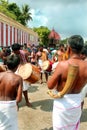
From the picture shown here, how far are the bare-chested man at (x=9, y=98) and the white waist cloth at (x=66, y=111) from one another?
58 centimetres

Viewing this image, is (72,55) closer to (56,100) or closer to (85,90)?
(56,100)

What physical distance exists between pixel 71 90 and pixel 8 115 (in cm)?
89

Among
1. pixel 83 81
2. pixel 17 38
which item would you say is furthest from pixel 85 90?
pixel 17 38

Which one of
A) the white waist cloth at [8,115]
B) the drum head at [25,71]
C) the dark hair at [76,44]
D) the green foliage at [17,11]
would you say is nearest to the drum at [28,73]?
the drum head at [25,71]

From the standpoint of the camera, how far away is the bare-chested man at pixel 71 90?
4.12 m

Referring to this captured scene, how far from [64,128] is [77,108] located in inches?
11.9

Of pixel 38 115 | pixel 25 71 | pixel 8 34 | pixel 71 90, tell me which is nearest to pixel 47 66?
pixel 38 115

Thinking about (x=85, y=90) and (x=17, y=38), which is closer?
(x=85, y=90)

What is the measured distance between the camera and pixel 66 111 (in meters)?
4.13

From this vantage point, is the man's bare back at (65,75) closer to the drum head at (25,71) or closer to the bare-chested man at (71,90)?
the bare-chested man at (71,90)

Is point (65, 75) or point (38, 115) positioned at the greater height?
point (65, 75)

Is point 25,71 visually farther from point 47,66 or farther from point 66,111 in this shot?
point 47,66

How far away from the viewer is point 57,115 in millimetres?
4168

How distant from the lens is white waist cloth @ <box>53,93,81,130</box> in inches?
163
